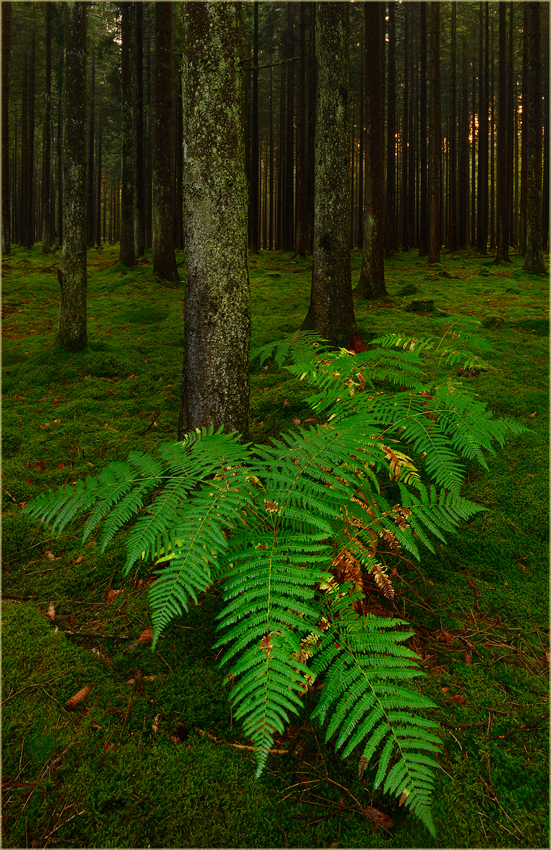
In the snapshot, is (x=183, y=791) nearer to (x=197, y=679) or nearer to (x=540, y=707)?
(x=197, y=679)

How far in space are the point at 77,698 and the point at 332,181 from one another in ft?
19.9

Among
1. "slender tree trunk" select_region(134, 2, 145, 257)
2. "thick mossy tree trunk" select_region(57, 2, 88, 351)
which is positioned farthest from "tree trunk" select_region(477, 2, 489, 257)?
"thick mossy tree trunk" select_region(57, 2, 88, 351)

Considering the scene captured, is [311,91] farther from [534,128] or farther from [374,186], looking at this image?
[374,186]

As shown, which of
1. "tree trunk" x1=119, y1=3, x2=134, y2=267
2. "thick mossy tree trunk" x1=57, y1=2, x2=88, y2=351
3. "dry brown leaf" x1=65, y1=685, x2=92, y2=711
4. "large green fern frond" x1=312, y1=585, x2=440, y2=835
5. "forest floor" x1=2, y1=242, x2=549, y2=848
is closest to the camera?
"large green fern frond" x1=312, y1=585, x2=440, y2=835

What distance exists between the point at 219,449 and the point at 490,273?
624 inches

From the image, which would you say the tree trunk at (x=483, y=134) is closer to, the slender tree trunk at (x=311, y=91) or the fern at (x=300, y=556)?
the slender tree trunk at (x=311, y=91)

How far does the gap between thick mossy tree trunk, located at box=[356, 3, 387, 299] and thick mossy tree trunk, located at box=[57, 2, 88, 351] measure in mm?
5543

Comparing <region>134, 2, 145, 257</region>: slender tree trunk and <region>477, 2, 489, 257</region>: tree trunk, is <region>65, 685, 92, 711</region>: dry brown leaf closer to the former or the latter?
<region>134, 2, 145, 257</region>: slender tree trunk

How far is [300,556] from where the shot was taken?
160 cm

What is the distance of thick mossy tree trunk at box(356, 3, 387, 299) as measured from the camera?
973cm

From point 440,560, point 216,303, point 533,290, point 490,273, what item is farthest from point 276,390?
point 490,273

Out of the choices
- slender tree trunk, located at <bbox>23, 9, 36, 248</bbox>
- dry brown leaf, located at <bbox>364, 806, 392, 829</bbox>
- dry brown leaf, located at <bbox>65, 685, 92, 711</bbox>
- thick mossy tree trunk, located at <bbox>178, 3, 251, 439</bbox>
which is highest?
slender tree trunk, located at <bbox>23, 9, 36, 248</bbox>

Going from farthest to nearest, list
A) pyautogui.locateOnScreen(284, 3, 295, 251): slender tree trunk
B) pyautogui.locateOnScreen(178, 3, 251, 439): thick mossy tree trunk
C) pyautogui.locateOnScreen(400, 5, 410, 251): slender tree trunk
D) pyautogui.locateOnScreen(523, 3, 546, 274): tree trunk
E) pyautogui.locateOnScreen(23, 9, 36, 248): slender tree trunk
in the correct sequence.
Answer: pyautogui.locateOnScreen(400, 5, 410, 251): slender tree trunk < pyautogui.locateOnScreen(284, 3, 295, 251): slender tree trunk < pyautogui.locateOnScreen(23, 9, 36, 248): slender tree trunk < pyautogui.locateOnScreen(523, 3, 546, 274): tree trunk < pyautogui.locateOnScreen(178, 3, 251, 439): thick mossy tree trunk

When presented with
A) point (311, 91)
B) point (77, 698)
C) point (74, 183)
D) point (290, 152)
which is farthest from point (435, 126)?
point (77, 698)
